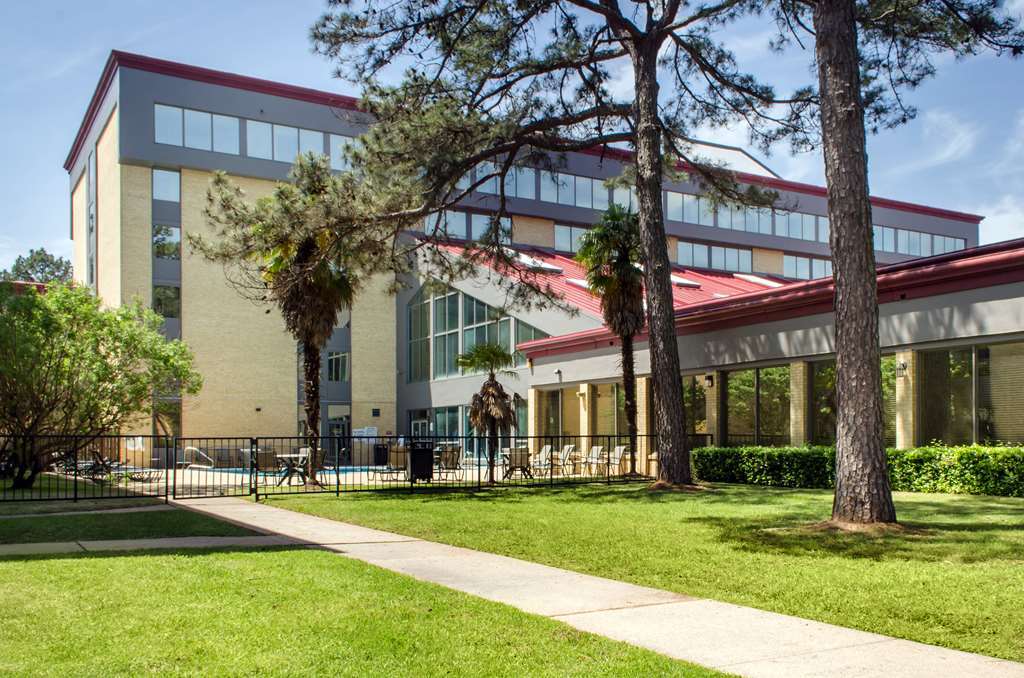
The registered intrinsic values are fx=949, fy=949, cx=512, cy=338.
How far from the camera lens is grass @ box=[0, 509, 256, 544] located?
1289cm

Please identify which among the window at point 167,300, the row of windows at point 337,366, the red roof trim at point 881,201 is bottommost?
the row of windows at point 337,366

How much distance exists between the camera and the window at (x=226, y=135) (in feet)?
150

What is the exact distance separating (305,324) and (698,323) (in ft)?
35.7

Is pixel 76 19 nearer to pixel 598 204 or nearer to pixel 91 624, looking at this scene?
pixel 91 624

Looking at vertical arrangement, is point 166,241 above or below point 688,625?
above

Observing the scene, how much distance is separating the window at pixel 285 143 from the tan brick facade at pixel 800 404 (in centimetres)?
3156

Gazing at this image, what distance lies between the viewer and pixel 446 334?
45.0m

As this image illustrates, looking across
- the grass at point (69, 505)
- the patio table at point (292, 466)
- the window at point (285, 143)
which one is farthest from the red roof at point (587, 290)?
the grass at point (69, 505)

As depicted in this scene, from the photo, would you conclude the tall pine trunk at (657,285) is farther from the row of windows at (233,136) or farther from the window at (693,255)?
the window at (693,255)

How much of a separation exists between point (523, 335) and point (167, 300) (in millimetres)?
18013

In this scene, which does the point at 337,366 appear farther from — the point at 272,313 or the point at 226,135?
the point at 226,135

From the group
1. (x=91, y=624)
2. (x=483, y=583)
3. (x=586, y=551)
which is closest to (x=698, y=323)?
(x=586, y=551)

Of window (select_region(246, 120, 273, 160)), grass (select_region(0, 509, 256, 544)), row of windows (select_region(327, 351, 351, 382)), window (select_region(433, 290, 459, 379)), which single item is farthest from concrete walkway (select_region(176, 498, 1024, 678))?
row of windows (select_region(327, 351, 351, 382))

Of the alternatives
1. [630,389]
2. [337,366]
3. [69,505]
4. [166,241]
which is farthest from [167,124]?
[69,505]
